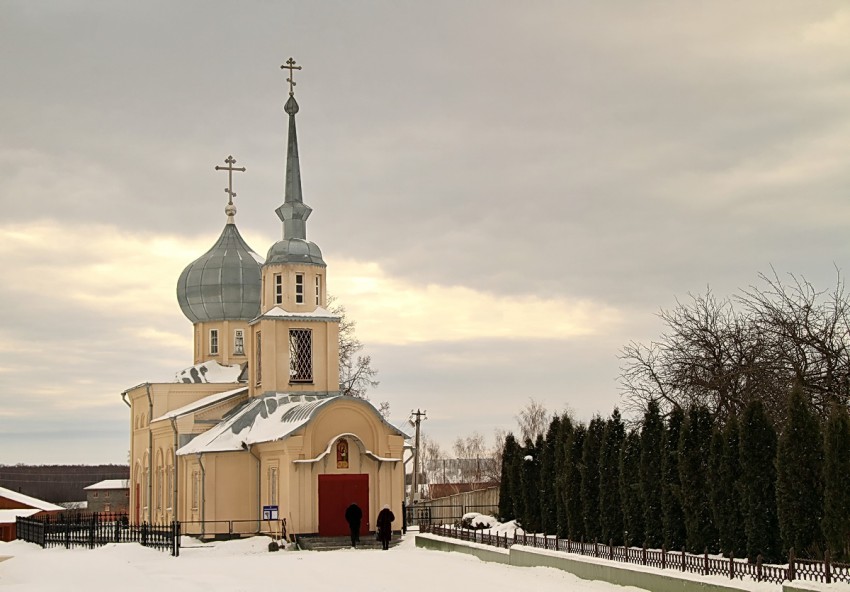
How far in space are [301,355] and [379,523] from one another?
26.5 feet

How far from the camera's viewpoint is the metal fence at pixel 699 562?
14.6 metres

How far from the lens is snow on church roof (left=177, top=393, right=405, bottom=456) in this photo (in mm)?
32625

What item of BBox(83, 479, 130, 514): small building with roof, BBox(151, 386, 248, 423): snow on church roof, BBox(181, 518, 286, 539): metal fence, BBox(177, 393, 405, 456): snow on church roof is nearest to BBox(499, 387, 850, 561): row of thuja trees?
BBox(177, 393, 405, 456): snow on church roof

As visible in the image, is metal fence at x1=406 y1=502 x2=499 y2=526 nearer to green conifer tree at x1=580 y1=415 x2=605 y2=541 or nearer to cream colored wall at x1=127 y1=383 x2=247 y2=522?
cream colored wall at x1=127 y1=383 x2=247 y2=522

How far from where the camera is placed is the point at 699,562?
17344 millimetres

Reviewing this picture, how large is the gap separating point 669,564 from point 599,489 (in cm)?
464

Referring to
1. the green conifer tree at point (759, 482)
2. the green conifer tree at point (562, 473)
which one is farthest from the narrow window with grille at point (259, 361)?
the green conifer tree at point (759, 482)

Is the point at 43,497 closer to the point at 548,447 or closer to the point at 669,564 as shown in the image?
the point at 548,447

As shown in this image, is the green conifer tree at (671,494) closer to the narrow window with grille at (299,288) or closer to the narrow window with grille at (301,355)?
the narrow window with grille at (301,355)

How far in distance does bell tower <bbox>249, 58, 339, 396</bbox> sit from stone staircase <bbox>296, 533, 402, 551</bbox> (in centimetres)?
564

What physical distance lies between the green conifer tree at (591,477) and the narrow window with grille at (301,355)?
14429mm

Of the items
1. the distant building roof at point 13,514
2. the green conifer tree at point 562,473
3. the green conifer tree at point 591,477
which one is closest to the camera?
the green conifer tree at point 591,477

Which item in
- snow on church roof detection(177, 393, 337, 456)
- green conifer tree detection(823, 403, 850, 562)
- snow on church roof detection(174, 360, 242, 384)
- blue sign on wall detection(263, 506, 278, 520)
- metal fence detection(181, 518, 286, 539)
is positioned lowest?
metal fence detection(181, 518, 286, 539)

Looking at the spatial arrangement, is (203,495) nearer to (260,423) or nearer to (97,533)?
(260,423)
